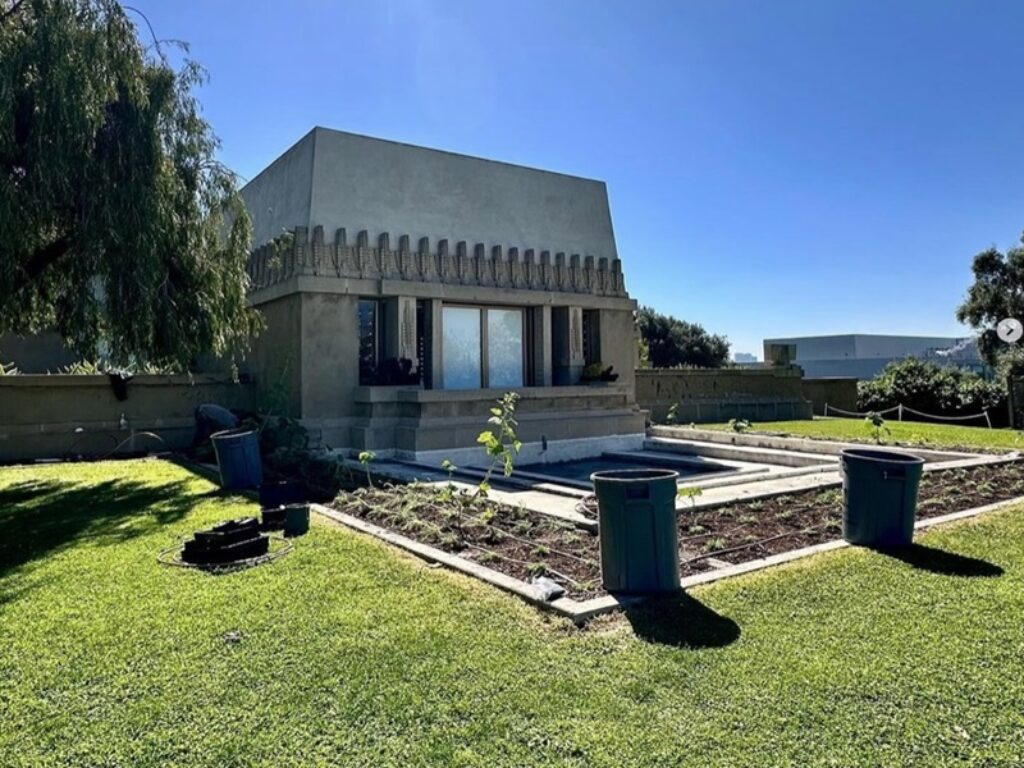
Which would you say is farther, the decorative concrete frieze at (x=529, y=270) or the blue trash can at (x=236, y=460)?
the decorative concrete frieze at (x=529, y=270)

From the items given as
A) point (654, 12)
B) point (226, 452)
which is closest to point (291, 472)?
point (226, 452)

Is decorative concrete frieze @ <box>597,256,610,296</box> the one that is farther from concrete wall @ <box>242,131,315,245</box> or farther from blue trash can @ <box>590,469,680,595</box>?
blue trash can @ <box>590,469,680,595</box>

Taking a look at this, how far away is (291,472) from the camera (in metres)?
10.4

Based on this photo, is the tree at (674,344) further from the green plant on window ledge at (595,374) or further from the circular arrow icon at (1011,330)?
the green plant on window ledge at (595,374)

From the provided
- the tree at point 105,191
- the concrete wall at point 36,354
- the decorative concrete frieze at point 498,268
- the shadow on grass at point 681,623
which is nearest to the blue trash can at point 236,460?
the tree at point 105,191

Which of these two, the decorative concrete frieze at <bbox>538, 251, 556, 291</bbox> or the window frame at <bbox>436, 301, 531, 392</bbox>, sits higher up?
the decorative concrete frieze at <bbox>538, 251, 556, 291</bbox>

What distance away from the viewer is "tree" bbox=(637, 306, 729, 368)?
4491cm

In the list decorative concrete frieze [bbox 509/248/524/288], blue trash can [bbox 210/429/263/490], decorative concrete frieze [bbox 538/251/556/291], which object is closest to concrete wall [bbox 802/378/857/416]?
decorative concrete frieze [bbox 538/251/556/291]

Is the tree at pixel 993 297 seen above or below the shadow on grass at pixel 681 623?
above

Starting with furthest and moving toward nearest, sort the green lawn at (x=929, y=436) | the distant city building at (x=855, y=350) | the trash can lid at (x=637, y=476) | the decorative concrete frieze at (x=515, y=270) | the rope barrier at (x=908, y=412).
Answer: the distant city building at (x=855, y=350) → the rope barrier at (x=908, y=412) → the decorative concrete frieze at (x=515, y=270) → the green lawn at (x=929, y=436) → the trash can lid at (x=637, y=476)

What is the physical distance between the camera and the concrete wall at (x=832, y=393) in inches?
1043

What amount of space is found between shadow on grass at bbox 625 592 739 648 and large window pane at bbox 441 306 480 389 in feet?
33.7

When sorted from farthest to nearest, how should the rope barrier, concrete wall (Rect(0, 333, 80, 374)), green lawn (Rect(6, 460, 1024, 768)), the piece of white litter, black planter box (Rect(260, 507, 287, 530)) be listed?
Result: the rope barrier → concrete wall (Rect(0, 333, 80, 374)) → black planter box (Rect(260, 507, 287, 530)) → the piece of white litter → green lawn (Rect(6, 460, 1024, 768))

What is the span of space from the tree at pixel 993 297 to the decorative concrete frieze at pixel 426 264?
2056 cm
